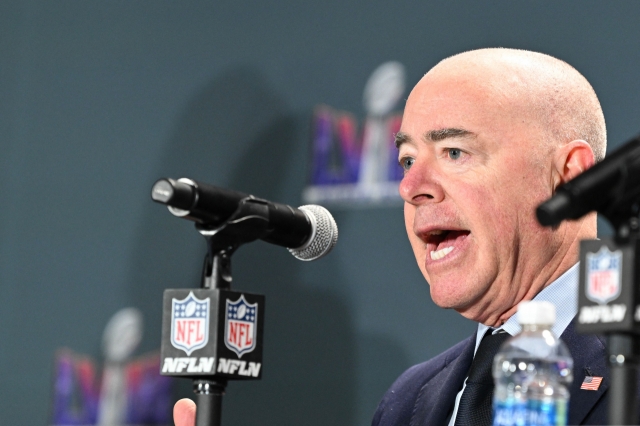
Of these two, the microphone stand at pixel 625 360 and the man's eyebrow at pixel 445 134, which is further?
the man's eyebrow at pixel 445 134

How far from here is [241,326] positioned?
4.75 ft

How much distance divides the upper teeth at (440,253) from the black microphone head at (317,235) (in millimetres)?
359

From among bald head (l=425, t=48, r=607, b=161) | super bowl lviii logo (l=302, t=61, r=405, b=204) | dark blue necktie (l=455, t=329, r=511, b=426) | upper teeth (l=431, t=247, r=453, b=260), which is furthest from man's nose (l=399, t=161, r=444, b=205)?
super bowl lviii logo (l=302, t=61, r=405, b=204)

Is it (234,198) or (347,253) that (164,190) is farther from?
(347,253)

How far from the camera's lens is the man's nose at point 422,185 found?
197 centimetres

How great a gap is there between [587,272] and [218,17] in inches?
103

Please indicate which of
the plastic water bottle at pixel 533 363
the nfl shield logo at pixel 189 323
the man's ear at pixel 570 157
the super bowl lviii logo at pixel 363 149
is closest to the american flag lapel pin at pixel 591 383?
the plastic water bottle at pixel 533 363

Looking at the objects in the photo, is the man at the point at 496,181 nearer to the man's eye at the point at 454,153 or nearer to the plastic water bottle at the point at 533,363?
the man's eye at the point at 454,153

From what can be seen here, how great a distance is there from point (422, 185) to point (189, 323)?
2.39 feet

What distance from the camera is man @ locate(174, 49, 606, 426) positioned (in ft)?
6.39

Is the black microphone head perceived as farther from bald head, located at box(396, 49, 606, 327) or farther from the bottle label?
the bottle label

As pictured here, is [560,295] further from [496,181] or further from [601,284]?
[601,284]

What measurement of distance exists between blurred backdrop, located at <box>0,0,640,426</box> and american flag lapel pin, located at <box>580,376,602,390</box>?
3.23 feet

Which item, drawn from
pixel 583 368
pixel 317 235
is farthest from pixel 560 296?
pixel 317 235
